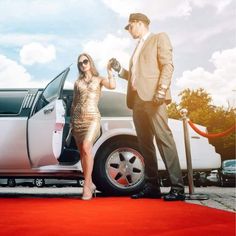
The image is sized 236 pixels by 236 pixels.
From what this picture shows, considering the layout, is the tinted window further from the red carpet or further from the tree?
the tree

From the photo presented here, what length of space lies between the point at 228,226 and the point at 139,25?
2.44m

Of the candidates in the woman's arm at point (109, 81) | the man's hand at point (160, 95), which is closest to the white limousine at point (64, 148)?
the woman's arm at point (109, 81)

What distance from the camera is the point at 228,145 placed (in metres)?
24.2

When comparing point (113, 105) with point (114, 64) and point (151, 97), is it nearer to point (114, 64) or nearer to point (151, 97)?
point (114, 64)

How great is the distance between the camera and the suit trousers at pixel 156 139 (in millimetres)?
4254

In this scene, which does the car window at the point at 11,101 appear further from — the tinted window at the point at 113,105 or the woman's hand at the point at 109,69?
the woman's hand at the point at 109,69

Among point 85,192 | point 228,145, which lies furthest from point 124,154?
point 228,145

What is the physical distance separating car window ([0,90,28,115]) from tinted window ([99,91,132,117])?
91 cm

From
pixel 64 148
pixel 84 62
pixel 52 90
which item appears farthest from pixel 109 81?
pixel 64 148

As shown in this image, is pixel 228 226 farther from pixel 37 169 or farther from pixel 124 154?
pixel 37 169

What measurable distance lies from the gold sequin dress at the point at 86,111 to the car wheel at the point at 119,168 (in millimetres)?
221

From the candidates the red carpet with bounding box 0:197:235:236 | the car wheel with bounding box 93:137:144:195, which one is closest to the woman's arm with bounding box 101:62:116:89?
the car wheel with bounding box 93:137:144:195

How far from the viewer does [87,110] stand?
490 centimetres

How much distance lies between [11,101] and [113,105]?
3.81 feet
